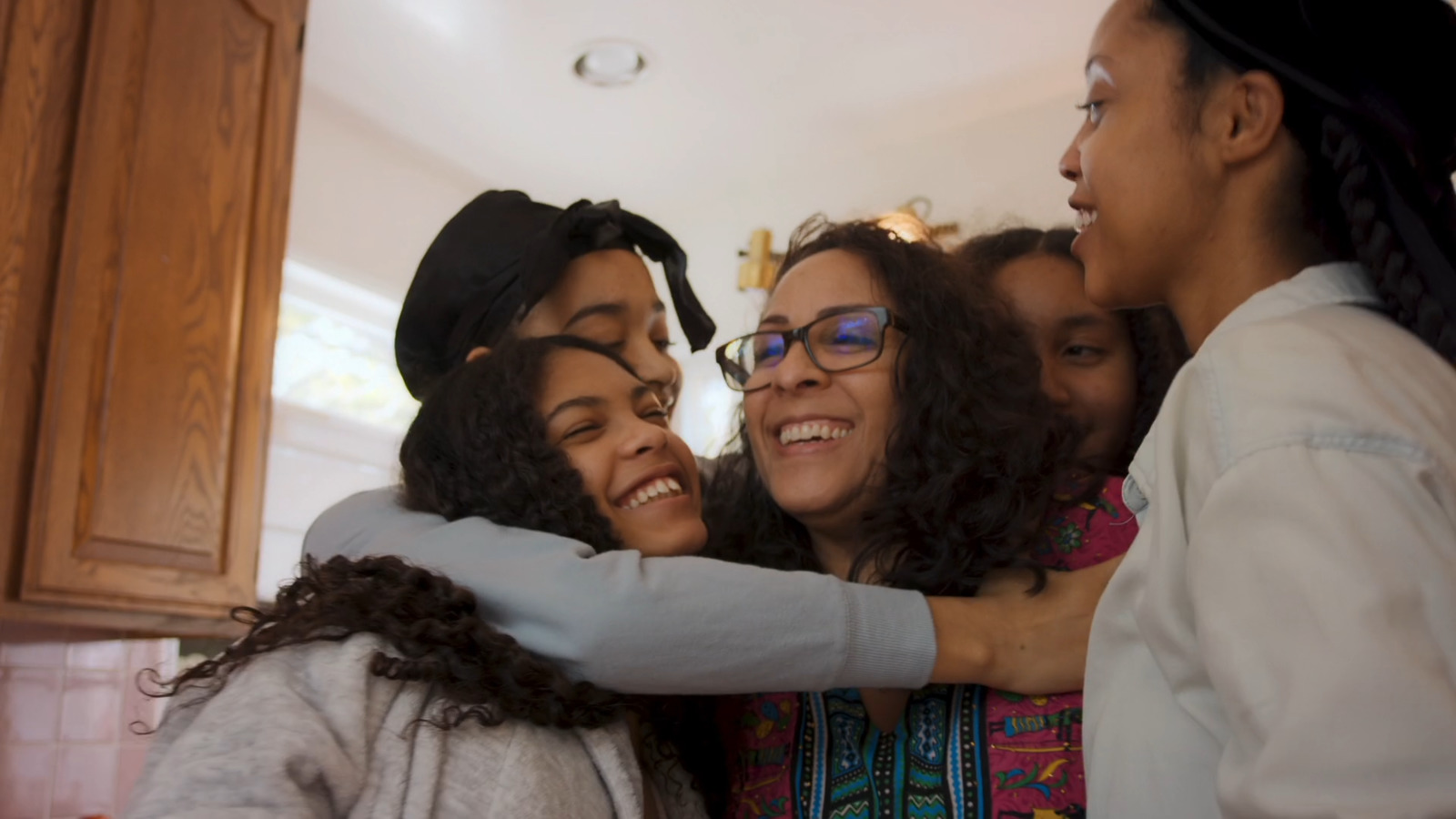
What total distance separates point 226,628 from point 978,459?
2.01 meters

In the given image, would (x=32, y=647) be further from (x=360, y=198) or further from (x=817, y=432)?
(x=817, y=432)

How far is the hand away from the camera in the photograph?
1299mm

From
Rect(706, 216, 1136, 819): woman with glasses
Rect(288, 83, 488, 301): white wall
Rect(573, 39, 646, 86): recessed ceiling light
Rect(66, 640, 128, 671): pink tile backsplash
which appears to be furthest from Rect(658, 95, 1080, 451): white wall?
Rect(706, 216, 1136, 819): woman with glasses

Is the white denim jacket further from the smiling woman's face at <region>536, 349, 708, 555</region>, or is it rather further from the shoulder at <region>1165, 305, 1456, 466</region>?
the smiling woman's face at <region>536, 349, 708, 555</region>

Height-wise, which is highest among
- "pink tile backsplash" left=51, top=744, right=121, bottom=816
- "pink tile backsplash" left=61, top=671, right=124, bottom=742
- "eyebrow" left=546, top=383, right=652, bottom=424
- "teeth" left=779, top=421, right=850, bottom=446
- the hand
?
"eyebrow" left=546, top=383, right=652, bottom=424

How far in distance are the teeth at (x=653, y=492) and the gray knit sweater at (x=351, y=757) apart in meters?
0.33

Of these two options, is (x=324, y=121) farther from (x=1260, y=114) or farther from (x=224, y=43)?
(x=1260, y=114)

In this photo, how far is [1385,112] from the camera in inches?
35.0

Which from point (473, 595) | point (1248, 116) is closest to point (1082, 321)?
point (1248, 116)

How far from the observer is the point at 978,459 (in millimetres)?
1523

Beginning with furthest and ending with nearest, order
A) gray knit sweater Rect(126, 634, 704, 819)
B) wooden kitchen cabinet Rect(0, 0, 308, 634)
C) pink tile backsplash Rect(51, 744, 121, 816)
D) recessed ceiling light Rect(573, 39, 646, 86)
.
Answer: recessed ceiling light Rect(573, 39, 646, 86) → pink tile backsplash Rect(51, 744, 121, 816) → wooden kitchen cabinet Rect(0, 0, 308, 634) → gray knit sweater Rect(126, 634, 704, 819)

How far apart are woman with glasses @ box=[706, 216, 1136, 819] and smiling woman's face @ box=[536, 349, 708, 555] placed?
0.42ft

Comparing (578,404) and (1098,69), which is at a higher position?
(1098,69)

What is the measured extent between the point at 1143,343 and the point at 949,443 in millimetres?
443
